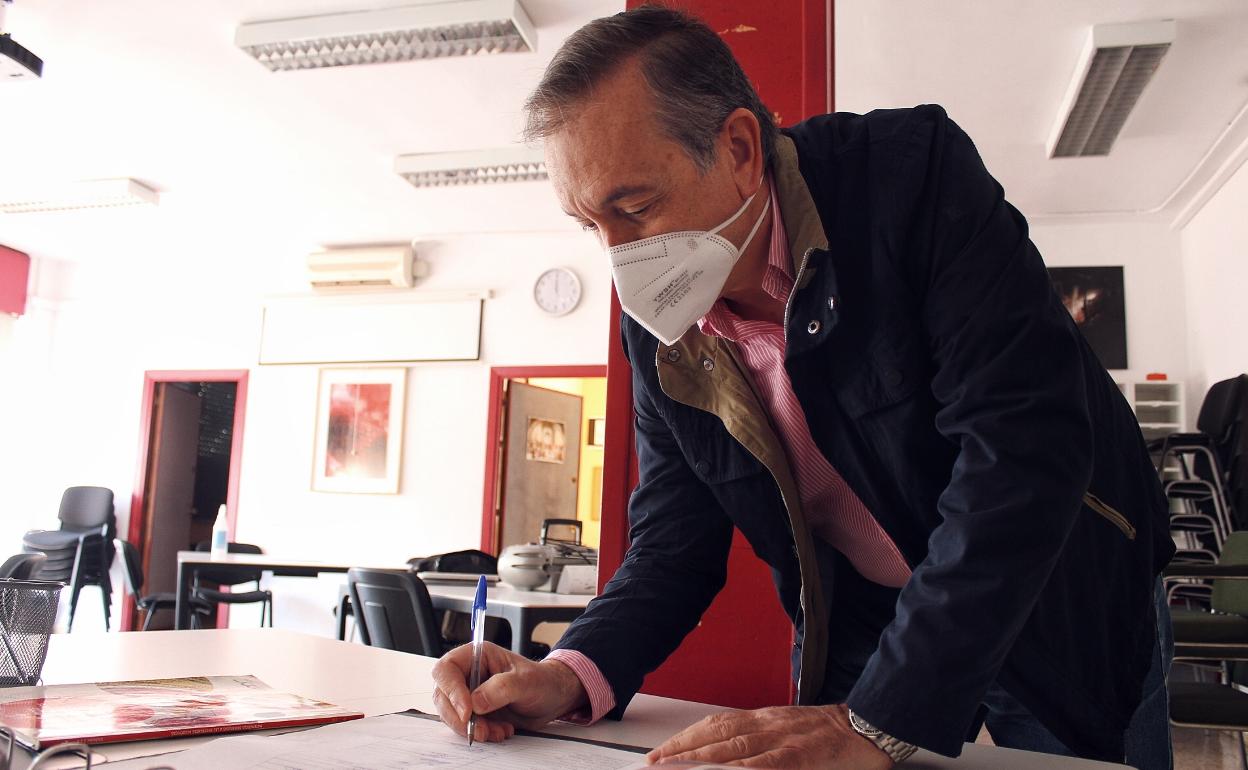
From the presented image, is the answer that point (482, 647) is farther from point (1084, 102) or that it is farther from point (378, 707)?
point (1084, 102)

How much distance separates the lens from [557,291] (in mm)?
7707

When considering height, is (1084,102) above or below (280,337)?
above

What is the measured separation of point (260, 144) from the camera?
6.09m

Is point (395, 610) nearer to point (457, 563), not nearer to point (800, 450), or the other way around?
point (457, 563)

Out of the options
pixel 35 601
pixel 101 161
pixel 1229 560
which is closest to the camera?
pixel 35 601

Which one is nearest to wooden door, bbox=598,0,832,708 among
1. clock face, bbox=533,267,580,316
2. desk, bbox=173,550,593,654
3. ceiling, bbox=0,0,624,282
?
desk, bbox=173,550,593,654

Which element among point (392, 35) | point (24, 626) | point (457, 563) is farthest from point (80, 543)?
point (24, 626)

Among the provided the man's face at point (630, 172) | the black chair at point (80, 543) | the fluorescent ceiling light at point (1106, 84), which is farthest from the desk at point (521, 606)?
the black chair at point (80, 543)

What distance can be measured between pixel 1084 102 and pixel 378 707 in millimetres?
5158

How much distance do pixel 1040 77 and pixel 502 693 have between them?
16.4ft

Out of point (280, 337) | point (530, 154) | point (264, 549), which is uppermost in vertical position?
point (530, 154)

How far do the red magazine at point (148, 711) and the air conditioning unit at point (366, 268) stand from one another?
6.96 m

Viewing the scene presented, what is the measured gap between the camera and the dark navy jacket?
2.73ft

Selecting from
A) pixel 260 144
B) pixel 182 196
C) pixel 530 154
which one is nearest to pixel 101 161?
pixel 182 196
